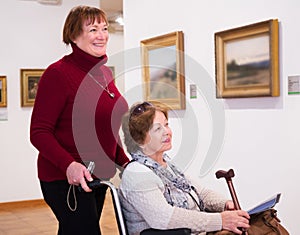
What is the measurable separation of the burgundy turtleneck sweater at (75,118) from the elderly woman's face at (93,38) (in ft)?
0.09

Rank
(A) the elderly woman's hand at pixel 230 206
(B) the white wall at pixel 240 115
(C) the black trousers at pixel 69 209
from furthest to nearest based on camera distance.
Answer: (B) the white wall at pixel 240 115 → (A) the elderly woman's hand at pixel 230 206 → (C) the black trousers at pixel 69 209

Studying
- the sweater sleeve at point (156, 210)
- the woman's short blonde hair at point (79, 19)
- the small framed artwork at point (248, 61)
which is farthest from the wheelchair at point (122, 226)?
the small framed artwork at point (248, 61)

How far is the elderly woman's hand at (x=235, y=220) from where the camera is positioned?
203 centimetres

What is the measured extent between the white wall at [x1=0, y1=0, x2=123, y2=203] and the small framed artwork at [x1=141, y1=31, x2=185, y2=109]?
2.31 m

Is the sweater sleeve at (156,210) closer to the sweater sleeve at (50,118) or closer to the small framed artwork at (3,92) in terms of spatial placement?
the sweater sleeve at (50,118)

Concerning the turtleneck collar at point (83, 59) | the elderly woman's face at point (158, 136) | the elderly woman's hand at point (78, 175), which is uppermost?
the turtleneck collar at point (83, 59)

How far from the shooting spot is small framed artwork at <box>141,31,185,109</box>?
4.30 m

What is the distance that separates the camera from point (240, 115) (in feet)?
11.8

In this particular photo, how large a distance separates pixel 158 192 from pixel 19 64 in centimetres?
487

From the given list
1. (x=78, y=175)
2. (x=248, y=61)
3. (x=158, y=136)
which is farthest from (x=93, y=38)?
Answer: (x=248, y=61)

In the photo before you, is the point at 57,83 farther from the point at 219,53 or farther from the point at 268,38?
the point at 219,53

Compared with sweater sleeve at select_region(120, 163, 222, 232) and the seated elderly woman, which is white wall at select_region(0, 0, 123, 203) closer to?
the seated elderly woman

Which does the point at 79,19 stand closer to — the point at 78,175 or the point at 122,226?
the point at 78,175

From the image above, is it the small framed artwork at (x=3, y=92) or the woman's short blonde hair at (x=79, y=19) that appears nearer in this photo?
the woman's short blonde hair at (x=79, y=19)
